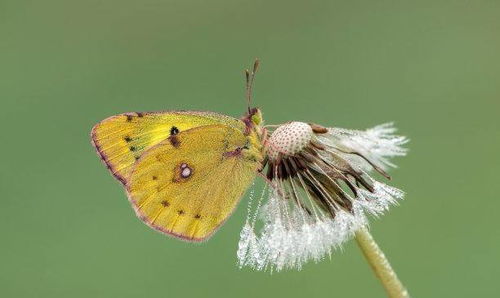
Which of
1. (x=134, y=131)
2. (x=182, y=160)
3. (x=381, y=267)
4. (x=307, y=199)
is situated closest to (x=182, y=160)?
(x=182, y=160)

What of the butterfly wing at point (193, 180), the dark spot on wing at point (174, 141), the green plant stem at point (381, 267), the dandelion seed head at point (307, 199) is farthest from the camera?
the dark spot on wing at point (174, 141)

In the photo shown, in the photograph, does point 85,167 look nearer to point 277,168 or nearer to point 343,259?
point 343,259

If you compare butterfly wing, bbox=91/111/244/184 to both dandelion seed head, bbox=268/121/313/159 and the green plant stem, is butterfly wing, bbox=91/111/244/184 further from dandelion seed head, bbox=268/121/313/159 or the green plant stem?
the green plant stem

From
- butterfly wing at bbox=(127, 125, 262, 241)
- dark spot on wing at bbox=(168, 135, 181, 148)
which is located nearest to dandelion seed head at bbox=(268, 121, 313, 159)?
butterfly wing at bbox=(127, 125, 262, 241)

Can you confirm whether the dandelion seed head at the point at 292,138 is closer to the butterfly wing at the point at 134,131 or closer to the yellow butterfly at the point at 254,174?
the yellow butterfly at the point at 254,174

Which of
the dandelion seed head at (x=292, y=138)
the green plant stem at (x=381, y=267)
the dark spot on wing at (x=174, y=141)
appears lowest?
the green plant stem at (x=381, y=267)

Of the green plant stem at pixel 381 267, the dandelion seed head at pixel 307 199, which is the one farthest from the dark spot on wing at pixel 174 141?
the green plant stem at pixel 381 267

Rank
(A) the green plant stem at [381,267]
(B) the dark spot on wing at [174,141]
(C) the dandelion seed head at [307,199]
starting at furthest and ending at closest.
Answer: (B) the dark spot on wing at [174,141]
(C) the dandelion seed head at [307,199]
(A) the green plant stem at [381,267]
